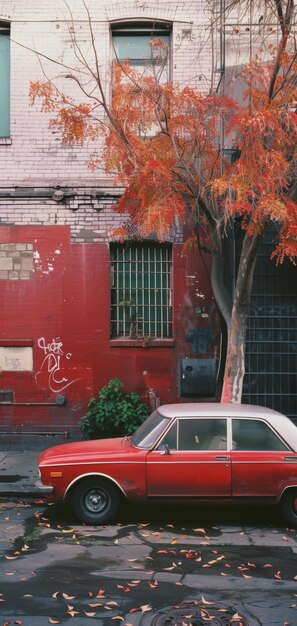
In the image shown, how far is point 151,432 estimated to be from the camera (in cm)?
809

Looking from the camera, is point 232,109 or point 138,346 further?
point 138,346

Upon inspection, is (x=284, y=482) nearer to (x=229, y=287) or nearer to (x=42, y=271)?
(x=229, y=287)

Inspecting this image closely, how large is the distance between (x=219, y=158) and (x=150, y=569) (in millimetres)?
5699

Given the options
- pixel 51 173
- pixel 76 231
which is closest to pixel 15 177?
pixel 51 173

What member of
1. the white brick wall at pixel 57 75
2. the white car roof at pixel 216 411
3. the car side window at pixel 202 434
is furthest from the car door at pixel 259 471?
the white brick wall at pixel 57 75

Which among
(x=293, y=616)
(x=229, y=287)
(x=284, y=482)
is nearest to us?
(x=293, y=616)

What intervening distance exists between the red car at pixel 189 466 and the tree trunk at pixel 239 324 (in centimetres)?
187

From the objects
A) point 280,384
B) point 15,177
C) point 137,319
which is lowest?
point 280,384

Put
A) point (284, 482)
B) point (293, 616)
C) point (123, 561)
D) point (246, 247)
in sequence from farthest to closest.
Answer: point (246, 247) < point (284, 482) < point (123, 561) < point (293, 616)

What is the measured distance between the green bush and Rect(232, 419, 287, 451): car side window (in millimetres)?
4163

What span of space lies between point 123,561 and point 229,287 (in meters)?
6.60

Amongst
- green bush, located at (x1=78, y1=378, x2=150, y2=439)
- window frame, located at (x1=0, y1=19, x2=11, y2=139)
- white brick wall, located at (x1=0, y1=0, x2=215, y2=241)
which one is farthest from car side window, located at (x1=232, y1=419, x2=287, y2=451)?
window frame, located at (x1=0, y1=19, x2=11, y2=139)

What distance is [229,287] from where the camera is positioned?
12.3 meters

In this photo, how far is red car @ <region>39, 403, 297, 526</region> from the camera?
775 centimetres
